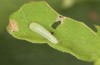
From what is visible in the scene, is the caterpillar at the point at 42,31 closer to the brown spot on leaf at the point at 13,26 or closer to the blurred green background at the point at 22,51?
the brown spot on leaf at the point at 13,26

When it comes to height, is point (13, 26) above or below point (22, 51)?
above

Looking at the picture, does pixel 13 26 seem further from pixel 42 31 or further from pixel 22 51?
pixel 22 51

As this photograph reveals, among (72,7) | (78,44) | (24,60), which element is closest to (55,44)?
(78,44)

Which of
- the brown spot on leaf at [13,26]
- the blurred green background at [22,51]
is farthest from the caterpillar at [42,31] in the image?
the blurred green background at [22,51]

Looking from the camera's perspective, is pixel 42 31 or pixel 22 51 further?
pixel 22 51

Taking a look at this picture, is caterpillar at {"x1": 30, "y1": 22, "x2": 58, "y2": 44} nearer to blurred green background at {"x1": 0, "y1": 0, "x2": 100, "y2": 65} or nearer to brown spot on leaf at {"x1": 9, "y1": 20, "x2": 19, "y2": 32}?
brown spot on leaf at {"x1": 9, "y1": 20, "x2": 19, "y2": 32}

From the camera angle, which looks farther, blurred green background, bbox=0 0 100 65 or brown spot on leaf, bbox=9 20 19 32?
blurred green background, bbox=0 0 100 65

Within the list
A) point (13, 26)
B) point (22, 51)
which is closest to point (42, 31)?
point (13, 26)

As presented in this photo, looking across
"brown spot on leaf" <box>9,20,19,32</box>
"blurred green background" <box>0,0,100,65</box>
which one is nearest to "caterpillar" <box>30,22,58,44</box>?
"brown spot on leaf" <box>9,20,19,32</box>
